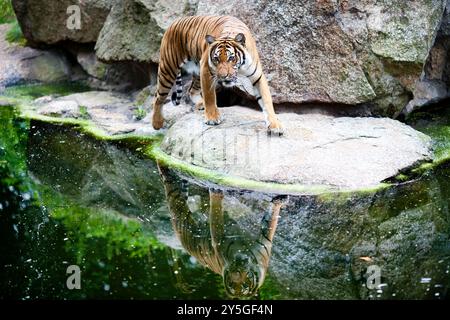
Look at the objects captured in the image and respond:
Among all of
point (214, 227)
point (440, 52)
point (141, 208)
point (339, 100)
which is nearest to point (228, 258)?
point (214, 227)

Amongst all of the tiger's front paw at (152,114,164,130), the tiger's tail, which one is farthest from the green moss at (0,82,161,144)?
the tiger's tail

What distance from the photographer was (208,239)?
5141 mm

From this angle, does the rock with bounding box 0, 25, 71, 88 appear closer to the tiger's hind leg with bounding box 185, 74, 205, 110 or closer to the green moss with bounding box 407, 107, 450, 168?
the tiger's hind leg with bounding box 185, 74, 205, 110

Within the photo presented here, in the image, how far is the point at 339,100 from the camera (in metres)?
7.34

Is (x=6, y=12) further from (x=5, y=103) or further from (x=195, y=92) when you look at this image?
(x=195, y=92)

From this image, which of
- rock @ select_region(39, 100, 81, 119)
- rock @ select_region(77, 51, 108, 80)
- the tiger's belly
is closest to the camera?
the tiger's belly

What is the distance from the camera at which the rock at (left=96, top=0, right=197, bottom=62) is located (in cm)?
856

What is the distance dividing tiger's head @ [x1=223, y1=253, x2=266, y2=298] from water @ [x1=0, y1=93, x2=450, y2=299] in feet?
0.04

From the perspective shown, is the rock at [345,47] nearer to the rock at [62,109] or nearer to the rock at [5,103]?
the rock at [62,109]

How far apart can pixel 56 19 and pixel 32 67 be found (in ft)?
3.08

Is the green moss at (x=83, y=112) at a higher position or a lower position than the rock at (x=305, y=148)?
lower

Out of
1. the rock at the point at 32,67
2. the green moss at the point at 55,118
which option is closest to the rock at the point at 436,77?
the green moss at the point at 55,118

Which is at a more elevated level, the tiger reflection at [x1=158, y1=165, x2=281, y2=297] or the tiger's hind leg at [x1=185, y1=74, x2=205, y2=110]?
the tiger's hind leg at [x1=185, y1=74, x2=205, y2=110]

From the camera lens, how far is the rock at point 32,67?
1066 cm
